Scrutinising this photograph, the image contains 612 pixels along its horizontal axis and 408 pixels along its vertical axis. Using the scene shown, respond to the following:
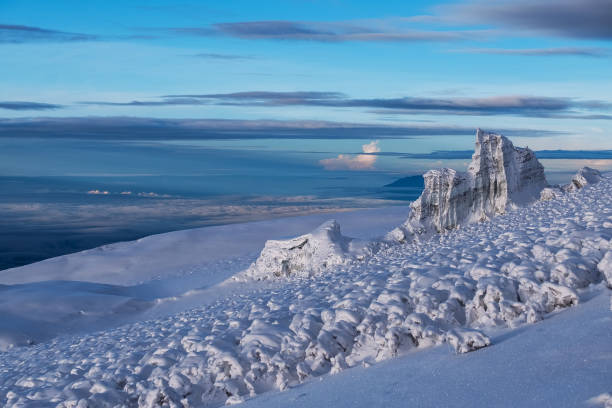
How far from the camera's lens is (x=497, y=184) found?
2094 centimetres

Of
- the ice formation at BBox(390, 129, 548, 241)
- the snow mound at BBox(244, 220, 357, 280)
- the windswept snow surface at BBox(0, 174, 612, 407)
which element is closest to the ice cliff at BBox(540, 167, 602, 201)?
the ice formation at BBox(390, 129, 548, 241)

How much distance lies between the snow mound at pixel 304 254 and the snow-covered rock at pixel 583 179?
7792 millimetres

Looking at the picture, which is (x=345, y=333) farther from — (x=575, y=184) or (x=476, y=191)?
(x=575, y=184)

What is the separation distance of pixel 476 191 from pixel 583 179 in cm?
358

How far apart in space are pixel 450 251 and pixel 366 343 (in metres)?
4.61

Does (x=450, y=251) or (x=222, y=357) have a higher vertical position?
(x=450, y=251)

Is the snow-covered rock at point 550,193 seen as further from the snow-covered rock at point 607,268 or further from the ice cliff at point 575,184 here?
the snow-covered rock at point 607,268

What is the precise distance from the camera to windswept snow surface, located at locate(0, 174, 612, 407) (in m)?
7.46

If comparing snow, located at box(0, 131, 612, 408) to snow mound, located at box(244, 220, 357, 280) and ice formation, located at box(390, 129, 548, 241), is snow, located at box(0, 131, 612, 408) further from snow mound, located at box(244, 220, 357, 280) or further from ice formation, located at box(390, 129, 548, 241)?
snow mound, located at box(244, 220, 357, 280)

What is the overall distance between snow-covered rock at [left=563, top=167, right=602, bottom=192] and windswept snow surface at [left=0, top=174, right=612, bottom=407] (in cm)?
1008

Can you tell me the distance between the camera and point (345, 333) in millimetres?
8211

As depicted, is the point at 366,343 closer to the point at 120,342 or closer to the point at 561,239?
the point at 561,239

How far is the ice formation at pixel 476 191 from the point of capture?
20.7m

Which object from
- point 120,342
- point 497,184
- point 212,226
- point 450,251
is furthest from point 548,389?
point 212,226
